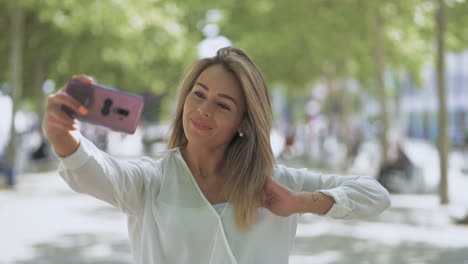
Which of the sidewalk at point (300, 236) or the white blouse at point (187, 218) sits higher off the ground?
the white blouse at point (187, 218)

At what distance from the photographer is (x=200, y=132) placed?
2.57 m

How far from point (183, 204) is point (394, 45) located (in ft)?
76.3

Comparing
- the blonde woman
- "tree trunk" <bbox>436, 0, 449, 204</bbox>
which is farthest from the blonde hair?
"tree trunk" <bbox>436, 0, 449, 204</bbox>

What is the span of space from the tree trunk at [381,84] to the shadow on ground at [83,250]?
10.7m

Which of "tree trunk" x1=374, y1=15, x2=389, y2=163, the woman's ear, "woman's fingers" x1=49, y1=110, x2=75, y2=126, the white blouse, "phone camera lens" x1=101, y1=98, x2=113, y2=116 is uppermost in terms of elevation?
"tree trunk" x1=374, y1=15, x2=389, y2=163

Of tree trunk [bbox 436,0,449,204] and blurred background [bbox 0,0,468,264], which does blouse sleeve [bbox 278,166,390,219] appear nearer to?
blurred background [bbox 0,0,468,264]

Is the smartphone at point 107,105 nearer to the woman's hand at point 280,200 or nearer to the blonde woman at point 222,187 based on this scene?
the blonde woman at point 222,187

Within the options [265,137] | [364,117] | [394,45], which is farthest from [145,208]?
[364,117]

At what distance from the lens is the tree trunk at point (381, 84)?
18969 mm

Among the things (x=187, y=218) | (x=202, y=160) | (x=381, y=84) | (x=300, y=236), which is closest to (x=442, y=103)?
(x=300, y=236)

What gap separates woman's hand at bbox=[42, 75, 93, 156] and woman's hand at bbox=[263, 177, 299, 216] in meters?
0.79

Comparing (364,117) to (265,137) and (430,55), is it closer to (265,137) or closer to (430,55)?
(430,55)

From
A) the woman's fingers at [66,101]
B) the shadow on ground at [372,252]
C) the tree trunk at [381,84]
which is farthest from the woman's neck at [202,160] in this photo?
the tree trunk at [381,84]

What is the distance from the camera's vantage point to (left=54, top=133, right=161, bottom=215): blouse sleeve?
2.05 metres
